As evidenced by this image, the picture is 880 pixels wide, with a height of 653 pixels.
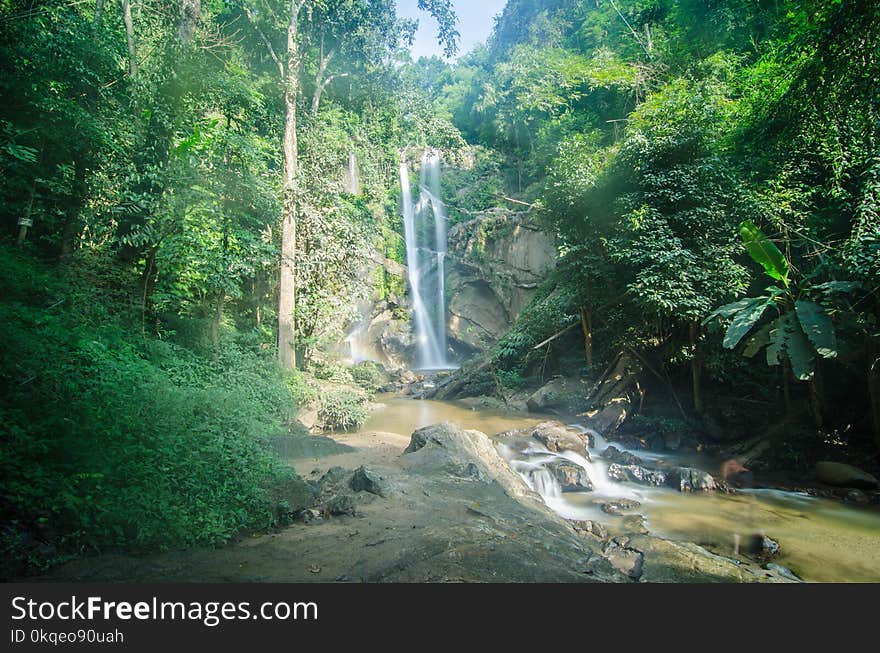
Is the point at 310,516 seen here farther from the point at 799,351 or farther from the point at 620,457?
the point at 799,351

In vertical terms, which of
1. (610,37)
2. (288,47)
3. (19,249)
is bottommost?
(19,249)

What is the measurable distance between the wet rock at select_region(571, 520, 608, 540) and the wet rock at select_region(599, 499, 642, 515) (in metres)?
0.87

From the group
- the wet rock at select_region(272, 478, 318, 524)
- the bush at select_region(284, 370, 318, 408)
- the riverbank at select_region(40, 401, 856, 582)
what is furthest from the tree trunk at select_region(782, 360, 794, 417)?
the bush at select_region(284, 370, 318, 408)

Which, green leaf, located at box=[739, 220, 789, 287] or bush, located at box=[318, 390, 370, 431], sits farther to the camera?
bush, located at box=[318, 390, 370, 431]

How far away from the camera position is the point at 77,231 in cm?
790

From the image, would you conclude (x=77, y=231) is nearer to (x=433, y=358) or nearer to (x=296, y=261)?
(x=296, y=261)

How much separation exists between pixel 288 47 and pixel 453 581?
14.0 meters

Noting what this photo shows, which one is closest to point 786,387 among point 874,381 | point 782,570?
point 874,381

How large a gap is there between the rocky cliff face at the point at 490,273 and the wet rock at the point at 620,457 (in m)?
13.4

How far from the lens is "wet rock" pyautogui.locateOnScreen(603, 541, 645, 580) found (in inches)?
198

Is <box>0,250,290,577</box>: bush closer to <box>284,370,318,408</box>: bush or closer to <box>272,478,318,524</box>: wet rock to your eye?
<box>272,478,318,524</box>: wet rock

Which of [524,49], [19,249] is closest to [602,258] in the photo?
[19,249]

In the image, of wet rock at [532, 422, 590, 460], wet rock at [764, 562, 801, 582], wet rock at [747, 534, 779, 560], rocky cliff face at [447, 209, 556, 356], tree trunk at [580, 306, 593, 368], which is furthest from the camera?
rocky cliff face at [447, 209, 556, 356]

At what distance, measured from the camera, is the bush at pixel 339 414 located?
1105cm
